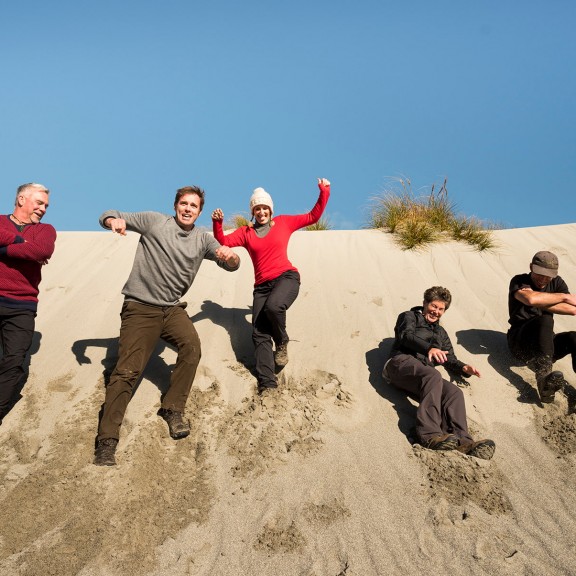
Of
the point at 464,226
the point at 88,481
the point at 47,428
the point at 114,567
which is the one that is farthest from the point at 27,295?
the point at 464,226

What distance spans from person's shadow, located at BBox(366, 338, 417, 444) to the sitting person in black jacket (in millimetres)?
120

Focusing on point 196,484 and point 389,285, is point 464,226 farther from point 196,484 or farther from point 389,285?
point 196,484

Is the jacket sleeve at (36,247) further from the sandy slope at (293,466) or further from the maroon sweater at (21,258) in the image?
the sandy slope at (293,466)

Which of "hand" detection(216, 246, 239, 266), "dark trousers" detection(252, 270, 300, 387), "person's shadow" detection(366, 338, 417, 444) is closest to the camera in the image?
"person's shadow" detection(366, 338, 417, 444)

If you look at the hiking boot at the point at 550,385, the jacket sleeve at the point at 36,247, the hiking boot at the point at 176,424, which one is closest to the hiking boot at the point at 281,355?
the hiking boot at the point at 176,424

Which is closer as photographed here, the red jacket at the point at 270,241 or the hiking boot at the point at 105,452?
the hiking boot at the point at 105,452

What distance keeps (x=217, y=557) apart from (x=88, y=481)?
109 centimetres

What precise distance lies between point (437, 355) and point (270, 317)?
55.0 inches

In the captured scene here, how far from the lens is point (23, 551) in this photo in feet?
9.09

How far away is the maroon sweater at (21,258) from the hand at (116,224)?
49cm

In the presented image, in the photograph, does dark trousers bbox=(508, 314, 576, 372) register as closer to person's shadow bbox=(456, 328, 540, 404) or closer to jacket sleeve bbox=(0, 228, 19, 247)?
person's shadow bbox=(456, 328, 540, 404)

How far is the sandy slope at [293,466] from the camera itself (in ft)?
9.03

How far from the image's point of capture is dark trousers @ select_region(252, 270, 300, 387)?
4.32m

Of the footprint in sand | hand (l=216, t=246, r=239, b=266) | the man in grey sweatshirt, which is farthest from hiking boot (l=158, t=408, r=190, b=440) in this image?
hand (l=216, t=246, r=239, b=266)
